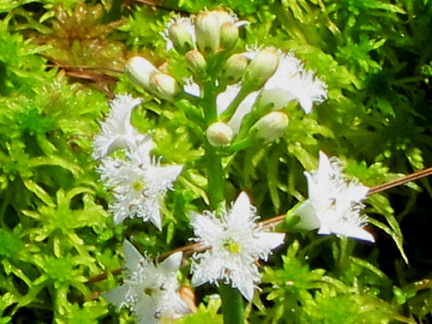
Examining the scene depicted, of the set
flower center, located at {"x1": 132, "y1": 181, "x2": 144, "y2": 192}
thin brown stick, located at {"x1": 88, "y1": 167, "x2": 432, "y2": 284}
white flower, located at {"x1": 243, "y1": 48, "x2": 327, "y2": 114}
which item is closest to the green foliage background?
thin brown stick, located at {"x1": 88, "y1": 167, "x2": 432, "y2": 284}

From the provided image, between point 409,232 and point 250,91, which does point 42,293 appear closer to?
point 250,91

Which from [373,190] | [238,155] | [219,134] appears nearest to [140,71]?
[219,134]

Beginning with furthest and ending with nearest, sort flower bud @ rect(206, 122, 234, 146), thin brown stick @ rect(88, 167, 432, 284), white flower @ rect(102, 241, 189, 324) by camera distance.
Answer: thin brown stick @ rect(88, 167, 432, 284)
white flower @ rect(102, 241, 189, 324)
flower bud @ rect(206, 122, 234, 146)

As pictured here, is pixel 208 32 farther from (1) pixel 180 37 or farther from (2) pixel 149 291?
(2) pixel 149 291

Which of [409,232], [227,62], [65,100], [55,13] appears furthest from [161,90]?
[409,232]

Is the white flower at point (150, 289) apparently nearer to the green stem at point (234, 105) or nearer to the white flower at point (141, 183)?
the white flower at point (141, 183)

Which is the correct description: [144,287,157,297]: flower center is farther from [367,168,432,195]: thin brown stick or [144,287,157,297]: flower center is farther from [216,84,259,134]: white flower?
[367,168,432,195]: thin brown stick
